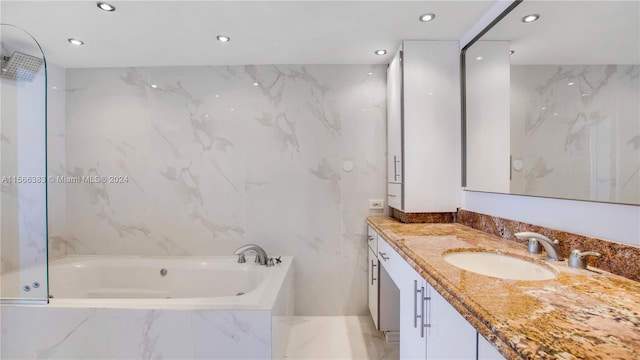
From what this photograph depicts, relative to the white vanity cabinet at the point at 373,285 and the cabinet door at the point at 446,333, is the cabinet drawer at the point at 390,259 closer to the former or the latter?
the white vanity cabinet at the point at 373,285

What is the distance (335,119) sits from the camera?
229 cm

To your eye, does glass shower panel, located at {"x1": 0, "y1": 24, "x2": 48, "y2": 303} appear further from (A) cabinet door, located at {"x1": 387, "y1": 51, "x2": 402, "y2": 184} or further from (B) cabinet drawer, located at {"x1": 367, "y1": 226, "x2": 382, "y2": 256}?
(A) cabinet door, located at {"x1": 387, "y1": 51, "x2": 402, "y2": 184}

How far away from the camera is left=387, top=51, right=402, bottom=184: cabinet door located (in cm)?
194

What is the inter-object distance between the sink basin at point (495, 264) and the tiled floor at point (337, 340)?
1.03 m

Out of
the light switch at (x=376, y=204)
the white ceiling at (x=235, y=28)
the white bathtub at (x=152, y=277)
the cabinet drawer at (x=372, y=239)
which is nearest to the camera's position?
the white ceiling at (x=235, y=28)

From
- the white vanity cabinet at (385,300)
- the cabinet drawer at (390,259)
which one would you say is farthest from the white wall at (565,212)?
the white vanity cabinet at (385,300)

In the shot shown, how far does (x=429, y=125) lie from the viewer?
189 cm

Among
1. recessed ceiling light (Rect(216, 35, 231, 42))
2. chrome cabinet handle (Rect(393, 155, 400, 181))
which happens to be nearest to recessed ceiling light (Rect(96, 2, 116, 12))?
recessed ceiling light (Rect(216, 35, 231, 42))

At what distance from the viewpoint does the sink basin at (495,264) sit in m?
1.09

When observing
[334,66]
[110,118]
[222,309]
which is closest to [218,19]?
[334,66]

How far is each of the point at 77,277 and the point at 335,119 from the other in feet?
8.30

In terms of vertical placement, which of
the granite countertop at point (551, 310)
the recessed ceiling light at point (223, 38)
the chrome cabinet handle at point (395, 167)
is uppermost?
the recessed ceiling light at point (223, 38)

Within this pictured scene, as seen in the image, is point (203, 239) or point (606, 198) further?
point (203, 239)

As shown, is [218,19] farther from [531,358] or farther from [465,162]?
[531,358]
